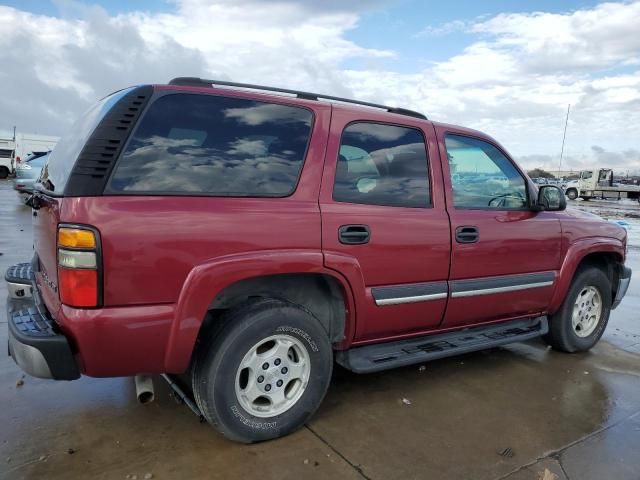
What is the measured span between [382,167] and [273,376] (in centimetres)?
146

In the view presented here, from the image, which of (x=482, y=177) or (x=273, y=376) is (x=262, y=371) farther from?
(x=482, y=177)

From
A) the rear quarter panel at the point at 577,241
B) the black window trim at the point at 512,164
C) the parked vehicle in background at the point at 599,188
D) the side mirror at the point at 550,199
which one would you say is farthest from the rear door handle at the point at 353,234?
the parked vehicle in background at the point at 599,188

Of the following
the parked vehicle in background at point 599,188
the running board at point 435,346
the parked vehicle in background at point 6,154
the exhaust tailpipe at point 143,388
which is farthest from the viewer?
the parked vehicle in background at point 599,188

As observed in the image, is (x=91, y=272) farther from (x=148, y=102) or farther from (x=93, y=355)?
(x=148, y=102)

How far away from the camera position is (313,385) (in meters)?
3.04

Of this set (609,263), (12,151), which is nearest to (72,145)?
(609,263)

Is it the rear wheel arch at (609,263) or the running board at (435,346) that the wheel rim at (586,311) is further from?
the running board at (435,346)

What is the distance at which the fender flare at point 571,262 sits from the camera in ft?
14.1

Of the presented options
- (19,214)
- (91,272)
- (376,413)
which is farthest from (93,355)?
(19,214)

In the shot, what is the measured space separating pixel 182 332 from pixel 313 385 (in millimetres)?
879

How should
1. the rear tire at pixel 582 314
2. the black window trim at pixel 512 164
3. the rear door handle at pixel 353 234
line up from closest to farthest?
1. the rear door handle at pixel 353 234
2. the black window trim at pixel 512 164
3. the rear tire at pixel 582 314

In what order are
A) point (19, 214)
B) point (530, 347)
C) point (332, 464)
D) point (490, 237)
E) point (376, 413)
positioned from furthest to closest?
point (19, 214), point (530, 347), point (490, 237), point (376, 413), point (332, 464)

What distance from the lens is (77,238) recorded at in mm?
2373

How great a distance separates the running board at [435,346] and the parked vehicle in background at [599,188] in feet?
118
